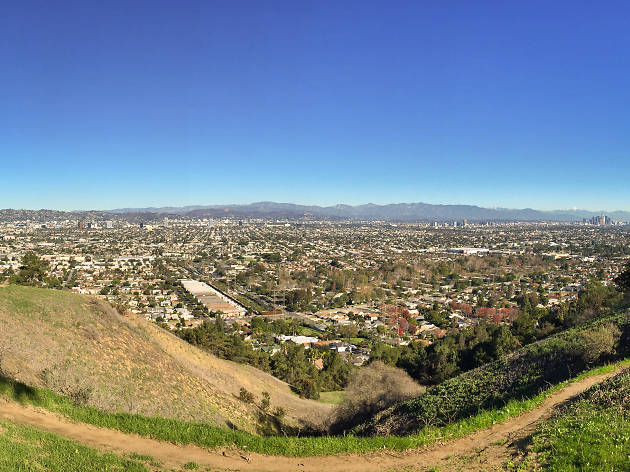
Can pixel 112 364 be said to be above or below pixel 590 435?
below

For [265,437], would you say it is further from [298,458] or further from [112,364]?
[112,364]

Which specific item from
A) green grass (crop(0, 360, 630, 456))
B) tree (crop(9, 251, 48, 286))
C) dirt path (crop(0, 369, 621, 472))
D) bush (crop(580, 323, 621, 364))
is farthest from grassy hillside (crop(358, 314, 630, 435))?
tree (crop(9, 251, 48, 286))

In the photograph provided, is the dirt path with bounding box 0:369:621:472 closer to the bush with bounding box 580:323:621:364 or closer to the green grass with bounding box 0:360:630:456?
the green grass with bounding box 0:360:630:456

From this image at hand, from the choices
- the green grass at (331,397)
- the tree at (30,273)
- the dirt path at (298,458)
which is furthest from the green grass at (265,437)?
the tree at (30,273)

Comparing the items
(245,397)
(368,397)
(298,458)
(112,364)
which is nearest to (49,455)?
(298,458)

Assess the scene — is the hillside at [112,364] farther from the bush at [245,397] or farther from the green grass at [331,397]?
the green grass at [331,397]

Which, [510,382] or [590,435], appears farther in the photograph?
[510,382]

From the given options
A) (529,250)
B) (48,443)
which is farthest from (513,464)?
(529,250)
